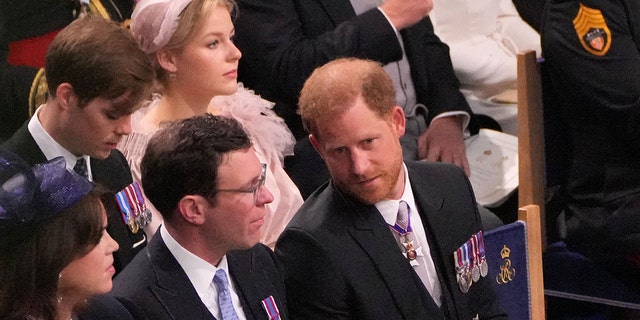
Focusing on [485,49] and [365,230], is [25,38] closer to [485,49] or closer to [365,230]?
[365,230]

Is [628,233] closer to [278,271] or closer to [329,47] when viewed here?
[329,47]

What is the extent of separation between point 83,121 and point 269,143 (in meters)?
0.82

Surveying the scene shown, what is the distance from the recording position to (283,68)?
12.1 ft

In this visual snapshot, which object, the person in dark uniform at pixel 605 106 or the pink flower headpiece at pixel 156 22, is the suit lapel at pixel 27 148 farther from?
the person in dark uniform at pixel 605 106

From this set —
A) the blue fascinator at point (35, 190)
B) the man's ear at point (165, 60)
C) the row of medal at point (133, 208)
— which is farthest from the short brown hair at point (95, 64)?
the blue fascinator at point (35, 190)

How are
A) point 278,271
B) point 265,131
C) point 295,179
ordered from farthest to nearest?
1. point 295,179
2. point 265,131
3. point 278,271

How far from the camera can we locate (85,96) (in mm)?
2812

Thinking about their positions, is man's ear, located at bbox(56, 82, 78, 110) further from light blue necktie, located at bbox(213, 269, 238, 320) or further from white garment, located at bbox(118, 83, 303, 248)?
light blue necktie, located at bbox(213, 269, 238, 320)

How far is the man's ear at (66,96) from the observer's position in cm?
282

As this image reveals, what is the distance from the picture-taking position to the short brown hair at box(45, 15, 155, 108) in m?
A: 2.81

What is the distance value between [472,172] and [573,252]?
444mm

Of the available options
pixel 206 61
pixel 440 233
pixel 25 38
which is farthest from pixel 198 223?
pixel 25 38

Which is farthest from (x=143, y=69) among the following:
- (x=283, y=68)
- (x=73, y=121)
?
(x=283, y=68)

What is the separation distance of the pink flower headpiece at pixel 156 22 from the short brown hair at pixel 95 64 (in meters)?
0.35
